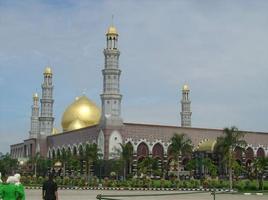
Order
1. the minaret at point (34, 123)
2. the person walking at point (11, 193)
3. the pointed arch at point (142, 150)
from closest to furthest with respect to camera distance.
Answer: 1. the person walking at point (11, 193)
2. the pointed arch at point (142, 150)
3. the minaret at point (34, 123)

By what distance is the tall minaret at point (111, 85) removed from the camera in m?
64.9

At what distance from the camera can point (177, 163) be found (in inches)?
2434

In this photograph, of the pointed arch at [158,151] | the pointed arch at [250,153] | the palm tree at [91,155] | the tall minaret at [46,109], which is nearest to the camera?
the palm tree at [91,155]

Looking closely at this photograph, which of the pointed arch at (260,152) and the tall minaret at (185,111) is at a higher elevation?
the tall minaret at (185,111)

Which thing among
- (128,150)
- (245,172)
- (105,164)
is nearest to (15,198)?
(128,150)

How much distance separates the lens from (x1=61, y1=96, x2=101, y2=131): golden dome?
80.8m

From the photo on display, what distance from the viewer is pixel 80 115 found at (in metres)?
81.5

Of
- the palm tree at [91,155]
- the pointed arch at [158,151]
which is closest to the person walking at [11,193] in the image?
the palm tree at [91,155]

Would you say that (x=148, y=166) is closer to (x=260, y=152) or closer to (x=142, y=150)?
(x=142, y=150)

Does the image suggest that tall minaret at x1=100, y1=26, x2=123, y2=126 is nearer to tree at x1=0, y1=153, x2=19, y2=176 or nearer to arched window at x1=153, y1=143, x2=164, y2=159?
arched window at x1=153, y1=143, x2=164, y2=159

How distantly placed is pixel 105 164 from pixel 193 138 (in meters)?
14.6

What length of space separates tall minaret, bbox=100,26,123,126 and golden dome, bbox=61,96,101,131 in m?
14.9

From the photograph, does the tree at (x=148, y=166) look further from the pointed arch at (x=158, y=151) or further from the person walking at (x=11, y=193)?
the person walking at (x=11, y=193)

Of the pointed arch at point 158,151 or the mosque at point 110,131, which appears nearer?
the mosque at point 110,131
